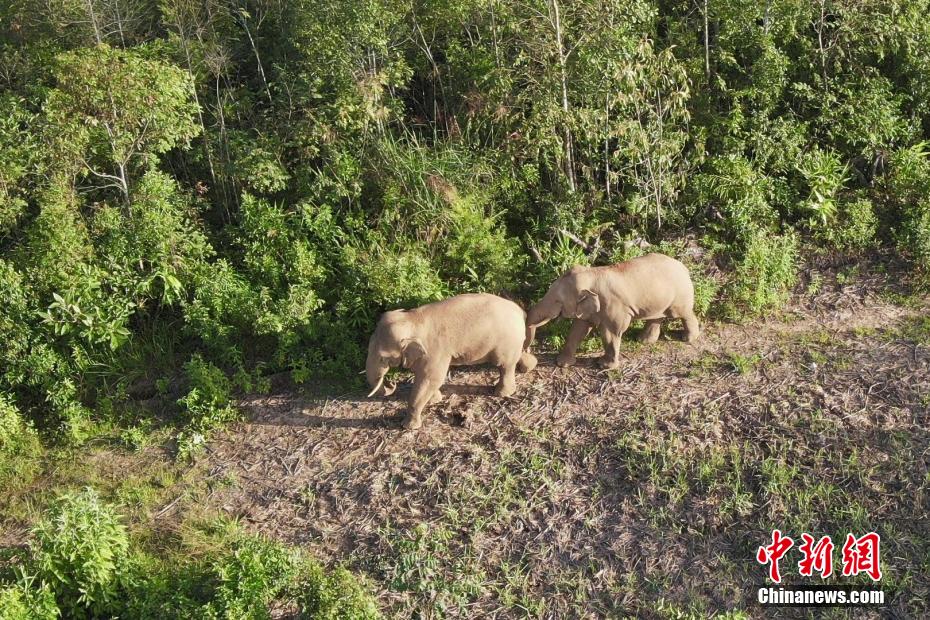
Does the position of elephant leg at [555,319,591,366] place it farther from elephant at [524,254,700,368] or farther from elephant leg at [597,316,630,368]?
elephant leg at [597,316,630,368]

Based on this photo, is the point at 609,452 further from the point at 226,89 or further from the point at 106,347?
the point at 226,89

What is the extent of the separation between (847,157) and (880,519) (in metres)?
5.77

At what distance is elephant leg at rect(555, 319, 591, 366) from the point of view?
888cm

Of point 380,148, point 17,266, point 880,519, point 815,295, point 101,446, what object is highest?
point 380,148

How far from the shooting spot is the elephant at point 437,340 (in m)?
8.06

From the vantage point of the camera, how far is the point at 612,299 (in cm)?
856

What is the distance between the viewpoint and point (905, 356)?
8.61 meters

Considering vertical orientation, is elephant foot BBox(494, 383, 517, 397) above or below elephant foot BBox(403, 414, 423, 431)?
above

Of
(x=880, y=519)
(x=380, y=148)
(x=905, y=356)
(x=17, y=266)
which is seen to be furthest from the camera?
(x=380, y=148)

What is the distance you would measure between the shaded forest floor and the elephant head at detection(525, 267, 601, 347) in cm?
67

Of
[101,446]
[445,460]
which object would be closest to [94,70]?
[101,446]

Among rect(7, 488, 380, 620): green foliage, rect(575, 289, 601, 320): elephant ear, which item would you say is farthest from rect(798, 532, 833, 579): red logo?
rect(7, 488, 380, 620): green foliage

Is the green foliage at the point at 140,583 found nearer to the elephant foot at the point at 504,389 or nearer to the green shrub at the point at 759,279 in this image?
the elephant foot at the point at 504,389
